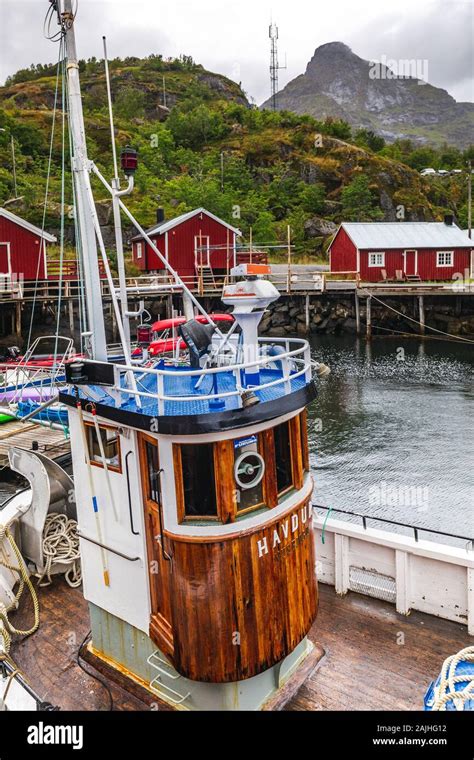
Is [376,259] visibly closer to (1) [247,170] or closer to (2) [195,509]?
(1) [247,170]

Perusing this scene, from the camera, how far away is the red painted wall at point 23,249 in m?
37.2

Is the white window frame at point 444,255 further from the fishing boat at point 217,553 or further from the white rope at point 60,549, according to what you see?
the white rope at point 60,549

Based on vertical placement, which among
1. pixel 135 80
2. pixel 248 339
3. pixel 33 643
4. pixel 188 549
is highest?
pixel 135 80

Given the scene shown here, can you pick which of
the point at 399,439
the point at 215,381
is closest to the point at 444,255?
the point at 399,439

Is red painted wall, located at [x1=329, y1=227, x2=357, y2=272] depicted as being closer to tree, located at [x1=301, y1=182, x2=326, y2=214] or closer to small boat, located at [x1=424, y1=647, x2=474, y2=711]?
tree, located at [x1=301, y1=182, x2=326, y2=214]

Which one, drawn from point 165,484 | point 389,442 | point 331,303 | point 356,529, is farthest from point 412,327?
point 165,484

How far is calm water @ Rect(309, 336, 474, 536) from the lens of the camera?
55.4 ft

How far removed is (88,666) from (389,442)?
1694 centimetres

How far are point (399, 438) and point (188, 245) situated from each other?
2824 centimetres

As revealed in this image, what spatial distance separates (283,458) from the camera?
19.2 ft

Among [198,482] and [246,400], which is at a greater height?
[246,400]

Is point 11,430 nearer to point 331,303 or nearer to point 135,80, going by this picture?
point 331,303

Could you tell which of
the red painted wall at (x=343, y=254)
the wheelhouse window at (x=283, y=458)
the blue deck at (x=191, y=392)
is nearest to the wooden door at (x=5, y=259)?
the red painted wall at (x=343, y=254)

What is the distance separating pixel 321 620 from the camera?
736 centimetres
